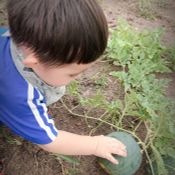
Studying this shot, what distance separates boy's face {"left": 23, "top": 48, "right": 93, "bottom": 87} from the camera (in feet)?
5.80

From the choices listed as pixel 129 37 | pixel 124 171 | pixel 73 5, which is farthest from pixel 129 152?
pixel 129 37

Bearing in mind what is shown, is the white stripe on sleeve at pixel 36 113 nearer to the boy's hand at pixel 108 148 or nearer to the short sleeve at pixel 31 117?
the short sleeve at pixel 31 117

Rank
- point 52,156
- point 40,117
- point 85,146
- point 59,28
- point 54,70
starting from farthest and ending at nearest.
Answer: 1. point 52,156
2. point 85,146
3. point 40,117
4. point 54,70
5. point 59,28

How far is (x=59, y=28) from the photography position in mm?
1658

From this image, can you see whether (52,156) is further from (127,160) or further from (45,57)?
(45,57)

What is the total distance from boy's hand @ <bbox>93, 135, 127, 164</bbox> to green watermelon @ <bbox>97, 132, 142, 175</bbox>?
0.03 metres

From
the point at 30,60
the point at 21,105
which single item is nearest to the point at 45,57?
the point at 30,60

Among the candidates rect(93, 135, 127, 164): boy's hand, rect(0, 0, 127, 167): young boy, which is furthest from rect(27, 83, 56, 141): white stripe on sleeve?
rect(93, 135, 127, 164): boy's hand

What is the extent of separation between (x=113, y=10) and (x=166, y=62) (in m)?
0.77

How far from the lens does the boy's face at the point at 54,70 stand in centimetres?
177

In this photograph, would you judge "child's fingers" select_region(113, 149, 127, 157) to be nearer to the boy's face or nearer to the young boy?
the young boy

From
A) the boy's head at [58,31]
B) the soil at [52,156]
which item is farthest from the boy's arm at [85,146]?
the boy's head at [58,31]

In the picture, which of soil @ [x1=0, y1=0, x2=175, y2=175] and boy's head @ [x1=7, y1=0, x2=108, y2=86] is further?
soil @ [x1=0, y1=0, x2=175, y2=175]

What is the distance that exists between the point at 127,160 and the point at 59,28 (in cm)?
84
